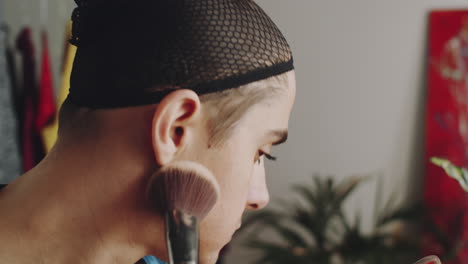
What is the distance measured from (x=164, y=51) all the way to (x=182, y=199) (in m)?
0.18

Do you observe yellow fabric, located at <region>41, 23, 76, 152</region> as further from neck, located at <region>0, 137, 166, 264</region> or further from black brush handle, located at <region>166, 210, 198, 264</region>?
black brush handle, located at <region>166, 210, 198, 264</region>

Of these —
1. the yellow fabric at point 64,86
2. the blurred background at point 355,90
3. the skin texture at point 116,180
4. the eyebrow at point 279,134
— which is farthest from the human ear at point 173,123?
the blurred background at point 355,90

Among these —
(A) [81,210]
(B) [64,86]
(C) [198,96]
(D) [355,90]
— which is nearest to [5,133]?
(B) [64,86]

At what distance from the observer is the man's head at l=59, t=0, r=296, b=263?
0.52 meters

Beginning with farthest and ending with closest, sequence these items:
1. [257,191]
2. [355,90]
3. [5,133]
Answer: [355,90], [5,133], [257,191]

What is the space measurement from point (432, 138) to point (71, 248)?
1.63 metres

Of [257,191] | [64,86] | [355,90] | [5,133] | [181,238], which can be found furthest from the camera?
[355,90]

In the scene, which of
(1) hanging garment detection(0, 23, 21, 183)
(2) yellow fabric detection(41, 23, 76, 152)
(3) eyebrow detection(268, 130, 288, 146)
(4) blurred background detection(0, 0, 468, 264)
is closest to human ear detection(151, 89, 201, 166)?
(3) eyebrow detection(268, 130, 288, 146)

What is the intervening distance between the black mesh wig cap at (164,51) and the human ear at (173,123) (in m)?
0.02

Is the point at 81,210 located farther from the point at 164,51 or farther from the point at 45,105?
the point at 45,105

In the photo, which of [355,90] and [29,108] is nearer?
[29,108]

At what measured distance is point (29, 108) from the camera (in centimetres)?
145

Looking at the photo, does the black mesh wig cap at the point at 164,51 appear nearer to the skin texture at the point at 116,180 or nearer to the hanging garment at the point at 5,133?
the skin texture at the point at 116,180

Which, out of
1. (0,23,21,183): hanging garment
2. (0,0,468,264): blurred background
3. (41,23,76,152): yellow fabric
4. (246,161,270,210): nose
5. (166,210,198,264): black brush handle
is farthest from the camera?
(0,0,468,264): blurred background
